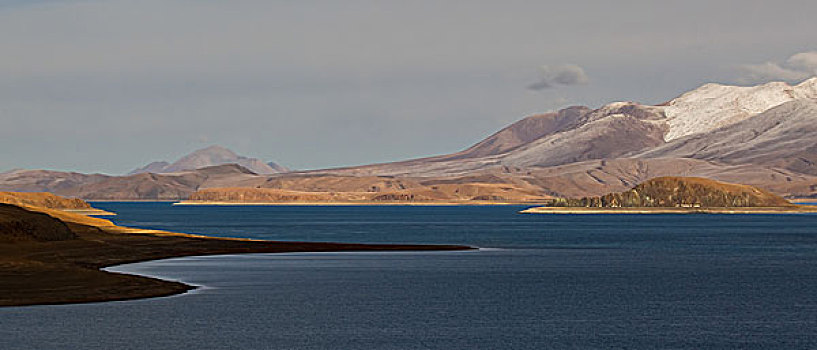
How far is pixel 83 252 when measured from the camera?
104812 mm

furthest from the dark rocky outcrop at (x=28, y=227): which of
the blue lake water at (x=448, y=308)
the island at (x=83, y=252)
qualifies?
the blue lake water at (x=448, y=308)

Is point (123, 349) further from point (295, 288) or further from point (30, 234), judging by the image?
point (30, 234)

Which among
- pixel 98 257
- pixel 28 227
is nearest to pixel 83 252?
pixel 98 257

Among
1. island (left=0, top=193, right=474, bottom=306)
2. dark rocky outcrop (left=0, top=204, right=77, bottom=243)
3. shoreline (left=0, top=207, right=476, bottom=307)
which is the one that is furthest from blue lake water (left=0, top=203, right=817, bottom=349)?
dark rocky outcrop (left=0, top=204, right=77, bottom=243)

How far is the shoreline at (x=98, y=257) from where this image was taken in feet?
219

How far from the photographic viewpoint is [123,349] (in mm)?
48625

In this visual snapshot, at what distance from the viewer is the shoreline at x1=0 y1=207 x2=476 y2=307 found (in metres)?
66.6

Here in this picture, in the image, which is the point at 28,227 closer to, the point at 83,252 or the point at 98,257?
the point at 83,252

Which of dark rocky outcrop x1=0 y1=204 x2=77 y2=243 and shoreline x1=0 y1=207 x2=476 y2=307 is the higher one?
dark rocky outcrop x1=0 y1=204 x2=77 y2=243

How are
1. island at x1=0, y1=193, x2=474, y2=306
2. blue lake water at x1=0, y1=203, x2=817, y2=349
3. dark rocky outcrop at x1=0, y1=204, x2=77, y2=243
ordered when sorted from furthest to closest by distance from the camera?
1. dark rocky outcrop at x1=0, y1=204, x2=77, y2=243
2. island at x1=0, y1=193, x2=474, y2=306
3. blue lake water at x1=0, y1=203, x2=817, y2=349

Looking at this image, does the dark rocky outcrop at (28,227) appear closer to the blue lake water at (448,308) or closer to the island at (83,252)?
the island at (83,252)

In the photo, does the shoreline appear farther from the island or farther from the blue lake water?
the blue lake water

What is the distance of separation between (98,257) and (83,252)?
11.5ft

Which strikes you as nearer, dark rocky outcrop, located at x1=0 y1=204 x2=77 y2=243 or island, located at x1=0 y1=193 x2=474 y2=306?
island, located at x1=0 y1=193 x2=474 y2=306
